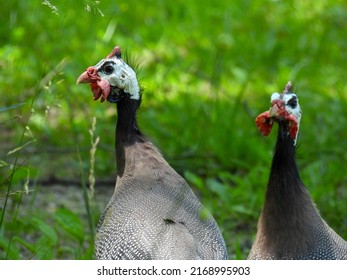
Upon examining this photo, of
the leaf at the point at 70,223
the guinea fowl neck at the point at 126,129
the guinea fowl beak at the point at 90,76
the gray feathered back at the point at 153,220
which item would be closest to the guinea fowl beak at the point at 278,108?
the gray feathered back at the point at 153,220

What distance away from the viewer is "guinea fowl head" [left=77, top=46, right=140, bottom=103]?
14.4ft

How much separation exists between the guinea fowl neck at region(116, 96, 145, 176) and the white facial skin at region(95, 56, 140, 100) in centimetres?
7

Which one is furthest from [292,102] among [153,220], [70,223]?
A: [70,223]

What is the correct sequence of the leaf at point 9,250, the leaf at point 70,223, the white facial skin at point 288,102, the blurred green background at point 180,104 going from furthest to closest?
the blurred green background at point 180,104 → the leaf at point 70,223 → the leaf at point 9,250 → the white facial skin at point 288,102

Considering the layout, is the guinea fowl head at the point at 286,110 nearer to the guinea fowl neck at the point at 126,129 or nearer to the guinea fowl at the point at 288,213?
the guinea fowl at the point at 288,213

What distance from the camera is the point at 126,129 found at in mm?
4480

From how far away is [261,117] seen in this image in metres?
4.20

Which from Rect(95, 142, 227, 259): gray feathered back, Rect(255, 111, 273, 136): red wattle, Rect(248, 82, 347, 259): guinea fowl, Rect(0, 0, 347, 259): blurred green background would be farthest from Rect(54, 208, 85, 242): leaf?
Rect(255, 111, 273, 136): red wattle

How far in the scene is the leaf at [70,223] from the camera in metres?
4.69

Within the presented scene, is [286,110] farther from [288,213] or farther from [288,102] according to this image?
[288,213]

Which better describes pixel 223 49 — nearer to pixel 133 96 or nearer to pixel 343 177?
pixel 343 177

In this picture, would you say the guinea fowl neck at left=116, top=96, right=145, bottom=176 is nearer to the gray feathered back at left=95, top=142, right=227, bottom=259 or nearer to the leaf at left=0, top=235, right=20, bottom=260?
the gray feathered back at left=95, top=142, right=227, bottom=259

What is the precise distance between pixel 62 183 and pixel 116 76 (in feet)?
5.40
